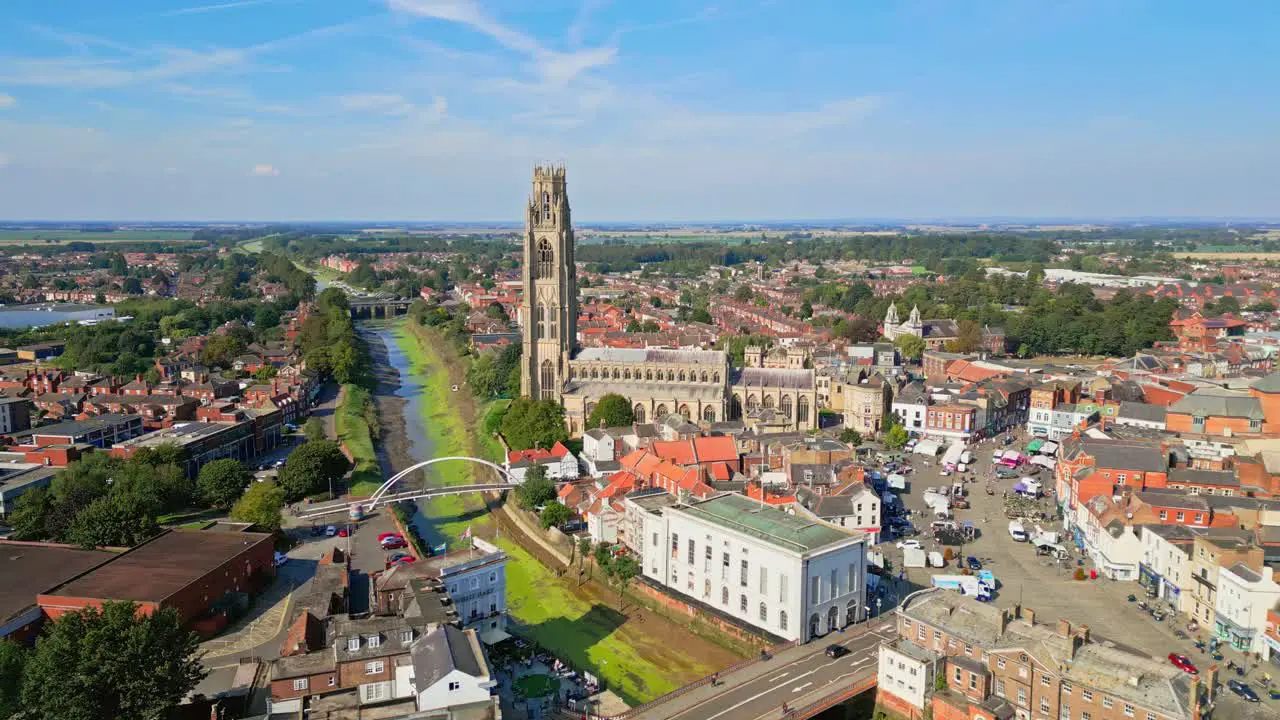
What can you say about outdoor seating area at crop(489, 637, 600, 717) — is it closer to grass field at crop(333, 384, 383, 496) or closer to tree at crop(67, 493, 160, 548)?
tree at crop(67, 493, 160, 548)

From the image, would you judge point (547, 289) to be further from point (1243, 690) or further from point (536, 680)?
point (1243, 690)

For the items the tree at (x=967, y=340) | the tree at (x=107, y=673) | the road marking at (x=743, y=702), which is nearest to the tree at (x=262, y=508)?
the tree at (x=107, y=673)

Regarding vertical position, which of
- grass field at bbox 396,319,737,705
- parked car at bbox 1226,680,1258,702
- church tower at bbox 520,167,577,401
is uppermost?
church tower at bbox 520,167,577,401

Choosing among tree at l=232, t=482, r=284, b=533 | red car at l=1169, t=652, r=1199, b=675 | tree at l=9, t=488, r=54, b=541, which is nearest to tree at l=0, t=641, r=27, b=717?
tree at l=232, t=482, r=284, b=533

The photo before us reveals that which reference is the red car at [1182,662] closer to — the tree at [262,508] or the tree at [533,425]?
the tree at [533,425]

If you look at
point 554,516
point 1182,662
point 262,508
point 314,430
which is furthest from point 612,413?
point 1182,662

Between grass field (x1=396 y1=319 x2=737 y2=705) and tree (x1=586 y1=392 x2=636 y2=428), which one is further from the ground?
tree (x1=586 y1=392 x2=636 y2=428)
